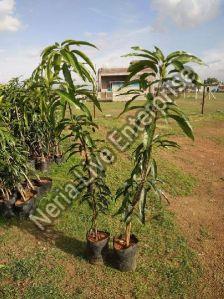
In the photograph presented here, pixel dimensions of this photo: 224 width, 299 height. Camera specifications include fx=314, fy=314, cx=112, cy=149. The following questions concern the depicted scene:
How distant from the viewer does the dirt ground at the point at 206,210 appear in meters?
4.60

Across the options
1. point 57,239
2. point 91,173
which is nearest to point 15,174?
point 57,239

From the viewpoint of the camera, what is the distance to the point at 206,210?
21.3 ft

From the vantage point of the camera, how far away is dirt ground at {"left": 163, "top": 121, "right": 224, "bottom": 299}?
4.60m

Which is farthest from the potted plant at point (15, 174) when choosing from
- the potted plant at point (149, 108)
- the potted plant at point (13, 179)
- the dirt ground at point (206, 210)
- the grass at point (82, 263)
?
the dirt ground at point (206, 210)

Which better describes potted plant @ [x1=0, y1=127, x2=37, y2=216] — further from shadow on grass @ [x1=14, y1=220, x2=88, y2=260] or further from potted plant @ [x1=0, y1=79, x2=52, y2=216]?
shadow on grass @ [x1=14, y1=220, x2=88, y2=260]

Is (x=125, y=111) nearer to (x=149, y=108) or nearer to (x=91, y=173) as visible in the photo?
(x=149, y=108)

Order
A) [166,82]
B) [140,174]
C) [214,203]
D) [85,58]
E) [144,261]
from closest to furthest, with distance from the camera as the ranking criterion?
[85,58]
[166,82]
[140,174]
[144,261]
[214,203]

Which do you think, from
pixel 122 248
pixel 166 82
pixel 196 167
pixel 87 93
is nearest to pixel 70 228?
pixel 122 248

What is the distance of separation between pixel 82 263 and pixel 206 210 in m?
3.00

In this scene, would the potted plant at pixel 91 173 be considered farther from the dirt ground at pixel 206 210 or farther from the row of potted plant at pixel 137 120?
the dirt ground at pixel 206 210

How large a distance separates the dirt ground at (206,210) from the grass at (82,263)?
0.15 meters

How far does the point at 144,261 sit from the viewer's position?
190 inches

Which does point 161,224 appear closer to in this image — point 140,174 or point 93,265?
point 93,265

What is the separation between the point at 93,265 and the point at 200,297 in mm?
1566
